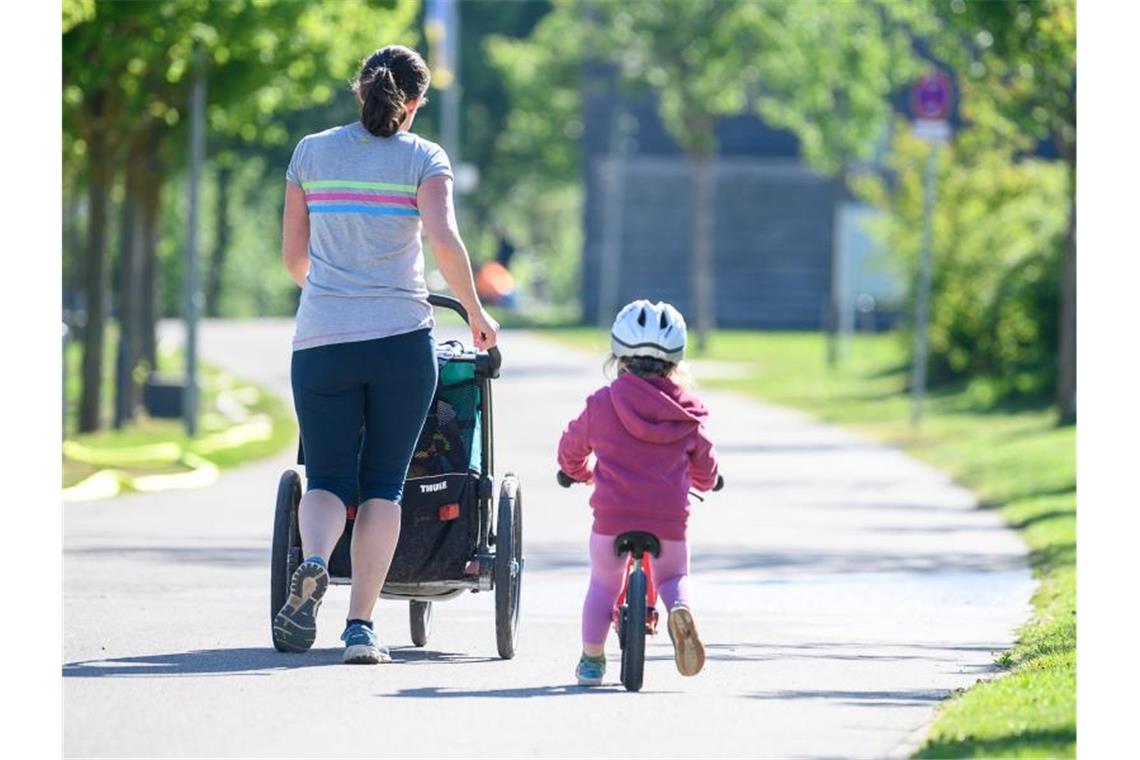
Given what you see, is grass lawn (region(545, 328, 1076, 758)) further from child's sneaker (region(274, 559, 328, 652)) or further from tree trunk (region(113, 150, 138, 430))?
tree trunk (region(113, 150, 138, 430))

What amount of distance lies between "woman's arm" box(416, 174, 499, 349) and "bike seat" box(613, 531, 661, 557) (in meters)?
0.80

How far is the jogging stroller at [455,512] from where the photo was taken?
9.33 meters

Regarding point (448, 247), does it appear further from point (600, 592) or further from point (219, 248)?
point (219, 248)

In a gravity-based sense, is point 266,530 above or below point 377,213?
below

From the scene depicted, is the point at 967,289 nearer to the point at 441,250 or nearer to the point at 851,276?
the point at 851,276

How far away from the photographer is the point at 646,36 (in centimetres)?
5222

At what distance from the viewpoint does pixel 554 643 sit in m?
10.3

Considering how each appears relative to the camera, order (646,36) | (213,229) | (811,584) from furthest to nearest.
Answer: (213,229), (646,36), (811,584)

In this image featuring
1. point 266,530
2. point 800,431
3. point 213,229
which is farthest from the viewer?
point 213,229

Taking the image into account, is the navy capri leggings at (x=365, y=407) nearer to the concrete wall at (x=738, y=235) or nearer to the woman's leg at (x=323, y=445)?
the woman's leg at (x=323, y=445)

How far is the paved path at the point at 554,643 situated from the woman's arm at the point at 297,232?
1.27 metres

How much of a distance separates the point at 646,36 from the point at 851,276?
6.61 m

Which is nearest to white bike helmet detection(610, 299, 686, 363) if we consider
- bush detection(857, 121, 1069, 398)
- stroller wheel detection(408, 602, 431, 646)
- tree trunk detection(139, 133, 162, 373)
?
stroller wheel detection(408, 602, 431, 646)
